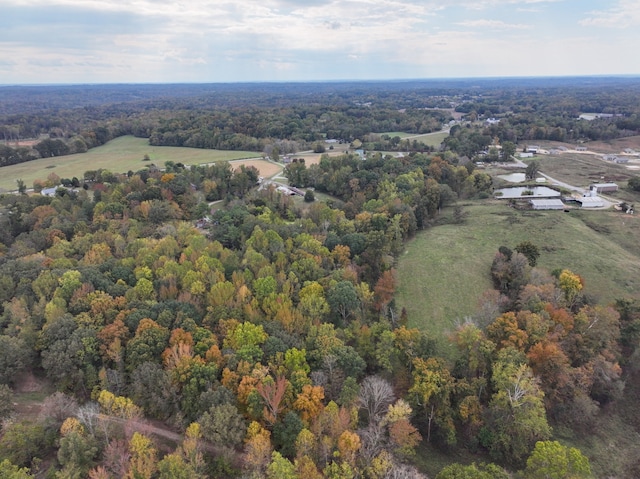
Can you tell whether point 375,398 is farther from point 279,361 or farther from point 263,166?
point 263,166

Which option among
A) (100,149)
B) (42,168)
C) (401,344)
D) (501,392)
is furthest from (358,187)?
(100,149)

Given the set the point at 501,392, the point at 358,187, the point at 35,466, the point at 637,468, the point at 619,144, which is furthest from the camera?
the point at 619,144

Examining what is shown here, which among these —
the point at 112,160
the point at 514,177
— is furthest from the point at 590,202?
the point at 112,160

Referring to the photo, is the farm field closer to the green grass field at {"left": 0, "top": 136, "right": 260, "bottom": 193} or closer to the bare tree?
the green grass field at {"left": 0, "top": 136, "right": 260, "bottom": 193}

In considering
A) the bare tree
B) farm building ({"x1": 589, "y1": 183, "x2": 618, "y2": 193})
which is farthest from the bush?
farm building ({"x1": 589, "y1": 183, "x2": 618, "y2": 193})

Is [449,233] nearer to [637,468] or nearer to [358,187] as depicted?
[358,187]

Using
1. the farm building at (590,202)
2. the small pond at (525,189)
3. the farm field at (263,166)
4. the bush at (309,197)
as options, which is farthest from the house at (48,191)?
the farm building at (590,202)
